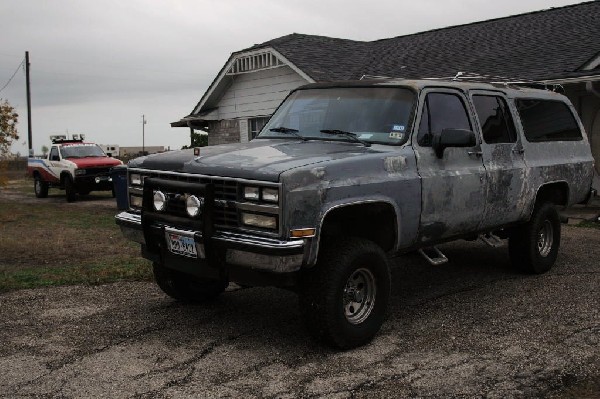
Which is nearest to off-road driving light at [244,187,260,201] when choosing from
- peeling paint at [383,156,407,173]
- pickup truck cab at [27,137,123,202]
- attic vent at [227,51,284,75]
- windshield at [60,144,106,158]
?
peeling paint at [383,156,407,173]

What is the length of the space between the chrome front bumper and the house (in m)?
9.94

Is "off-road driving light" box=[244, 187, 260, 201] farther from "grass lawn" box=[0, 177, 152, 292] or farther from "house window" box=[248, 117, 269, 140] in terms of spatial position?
"house window" box=[248, 117, 269, 140]

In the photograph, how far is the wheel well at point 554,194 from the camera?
7.17 metres

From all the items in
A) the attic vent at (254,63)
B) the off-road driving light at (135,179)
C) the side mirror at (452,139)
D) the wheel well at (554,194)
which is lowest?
the wheel well at (554,194)

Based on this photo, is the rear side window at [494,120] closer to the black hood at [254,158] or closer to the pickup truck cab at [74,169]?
the black hood at [254,158]

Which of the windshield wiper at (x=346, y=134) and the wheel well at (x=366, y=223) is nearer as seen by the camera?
the wheel well at (x=366, y=223)

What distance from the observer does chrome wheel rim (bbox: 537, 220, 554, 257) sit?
288 inches

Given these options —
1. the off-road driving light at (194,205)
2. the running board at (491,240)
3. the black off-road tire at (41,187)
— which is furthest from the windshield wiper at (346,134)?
the black off-road tire at (41,187)

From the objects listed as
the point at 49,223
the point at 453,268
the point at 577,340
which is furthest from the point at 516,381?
the point at 49,223

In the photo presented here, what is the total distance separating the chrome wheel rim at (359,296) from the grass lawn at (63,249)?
308 centimetres

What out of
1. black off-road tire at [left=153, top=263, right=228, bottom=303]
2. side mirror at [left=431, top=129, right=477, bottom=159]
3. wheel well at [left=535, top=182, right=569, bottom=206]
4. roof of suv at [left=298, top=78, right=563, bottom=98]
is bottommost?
black off-road tire at [left=153, top=263, right=228, bottom=303]

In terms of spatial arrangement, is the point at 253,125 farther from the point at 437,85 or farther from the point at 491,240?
the point at 437,85

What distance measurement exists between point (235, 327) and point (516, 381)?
7.42 ft

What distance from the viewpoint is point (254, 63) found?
18.6 m
